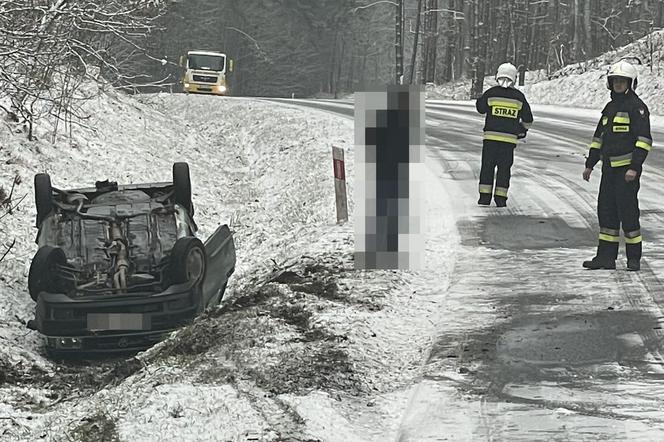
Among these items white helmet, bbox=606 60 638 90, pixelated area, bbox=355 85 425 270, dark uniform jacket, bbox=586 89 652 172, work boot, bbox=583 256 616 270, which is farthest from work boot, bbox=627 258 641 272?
pixelated area, bbox=355 85 425 270

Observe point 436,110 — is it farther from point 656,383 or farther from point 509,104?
point 656,383

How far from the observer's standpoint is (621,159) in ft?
28.9

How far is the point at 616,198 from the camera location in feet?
29.4

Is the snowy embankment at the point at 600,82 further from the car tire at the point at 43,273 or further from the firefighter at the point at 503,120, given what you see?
the car tire at the point at 43,273

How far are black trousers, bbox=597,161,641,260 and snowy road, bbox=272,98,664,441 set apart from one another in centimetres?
25

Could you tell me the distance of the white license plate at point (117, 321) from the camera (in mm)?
8953

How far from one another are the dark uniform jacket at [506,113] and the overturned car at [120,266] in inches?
153

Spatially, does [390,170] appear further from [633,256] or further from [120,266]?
[120,266]

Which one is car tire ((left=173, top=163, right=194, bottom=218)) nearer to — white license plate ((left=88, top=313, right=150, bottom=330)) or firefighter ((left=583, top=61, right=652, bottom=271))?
white license plate ((left=88, top=313, right=150, bottom=330))

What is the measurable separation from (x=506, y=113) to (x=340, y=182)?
7.95ft

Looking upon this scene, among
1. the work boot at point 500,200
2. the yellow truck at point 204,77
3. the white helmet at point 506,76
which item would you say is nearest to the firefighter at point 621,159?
the white helmet at point 506,76

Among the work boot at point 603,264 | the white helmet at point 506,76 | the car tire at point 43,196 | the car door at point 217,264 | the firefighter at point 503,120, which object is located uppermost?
the white helmet at point 506,76

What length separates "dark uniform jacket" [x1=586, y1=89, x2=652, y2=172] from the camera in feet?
28.4

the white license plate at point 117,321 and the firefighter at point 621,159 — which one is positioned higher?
the firefighter at point 621,159
